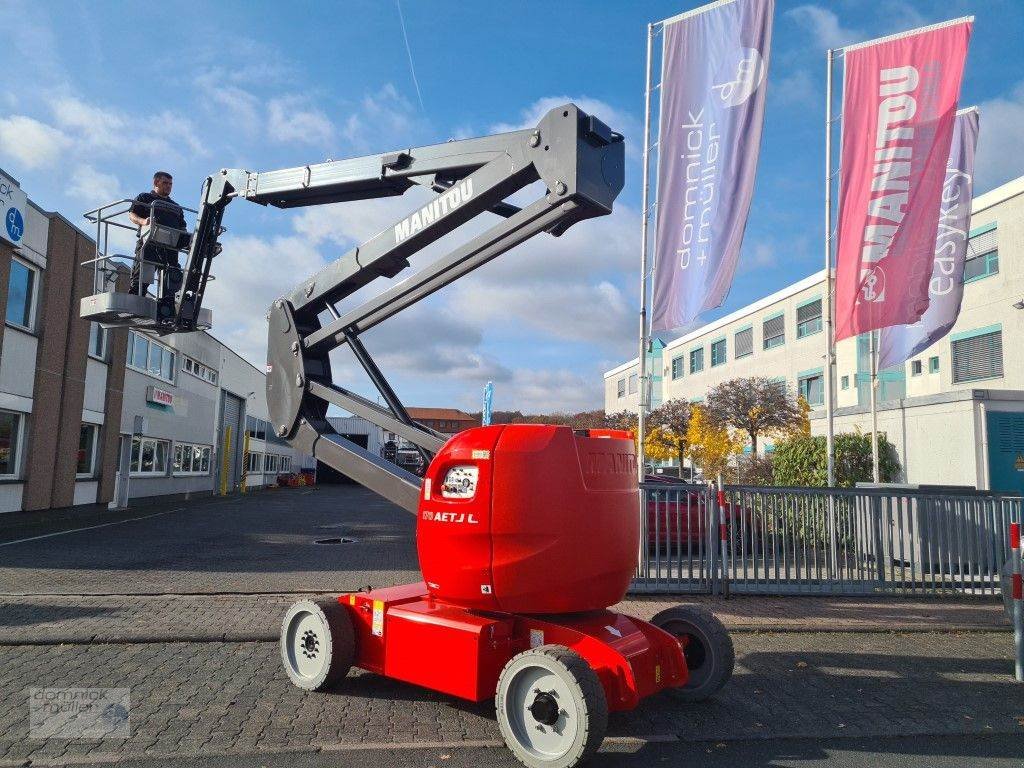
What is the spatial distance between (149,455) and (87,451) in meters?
5.62

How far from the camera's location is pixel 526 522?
14.8 feet

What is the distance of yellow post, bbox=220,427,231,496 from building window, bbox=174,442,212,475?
48.9 inches

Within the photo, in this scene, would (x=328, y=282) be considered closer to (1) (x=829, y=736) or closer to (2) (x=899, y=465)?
(1) (x=829, y=736)

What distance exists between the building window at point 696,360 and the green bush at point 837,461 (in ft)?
104

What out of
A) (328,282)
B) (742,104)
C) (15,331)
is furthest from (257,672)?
(15,331)

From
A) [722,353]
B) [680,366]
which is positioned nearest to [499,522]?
[722,353]

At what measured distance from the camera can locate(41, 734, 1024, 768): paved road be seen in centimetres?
410

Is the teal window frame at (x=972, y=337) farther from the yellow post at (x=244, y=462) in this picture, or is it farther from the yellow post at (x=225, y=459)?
the yellow post at (x=244, y=462)

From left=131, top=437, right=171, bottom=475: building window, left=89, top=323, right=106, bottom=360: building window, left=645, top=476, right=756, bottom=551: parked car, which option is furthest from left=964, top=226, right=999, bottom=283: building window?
left=131, top=437, right=171, bottom=475: building window

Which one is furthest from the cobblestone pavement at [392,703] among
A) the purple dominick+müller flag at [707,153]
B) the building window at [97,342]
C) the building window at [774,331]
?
the building window at [774,331]

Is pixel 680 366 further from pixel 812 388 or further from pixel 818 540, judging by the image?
pixel 818 540

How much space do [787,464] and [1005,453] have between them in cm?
459

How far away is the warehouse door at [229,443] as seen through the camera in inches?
1377

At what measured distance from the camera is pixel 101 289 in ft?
27.1
